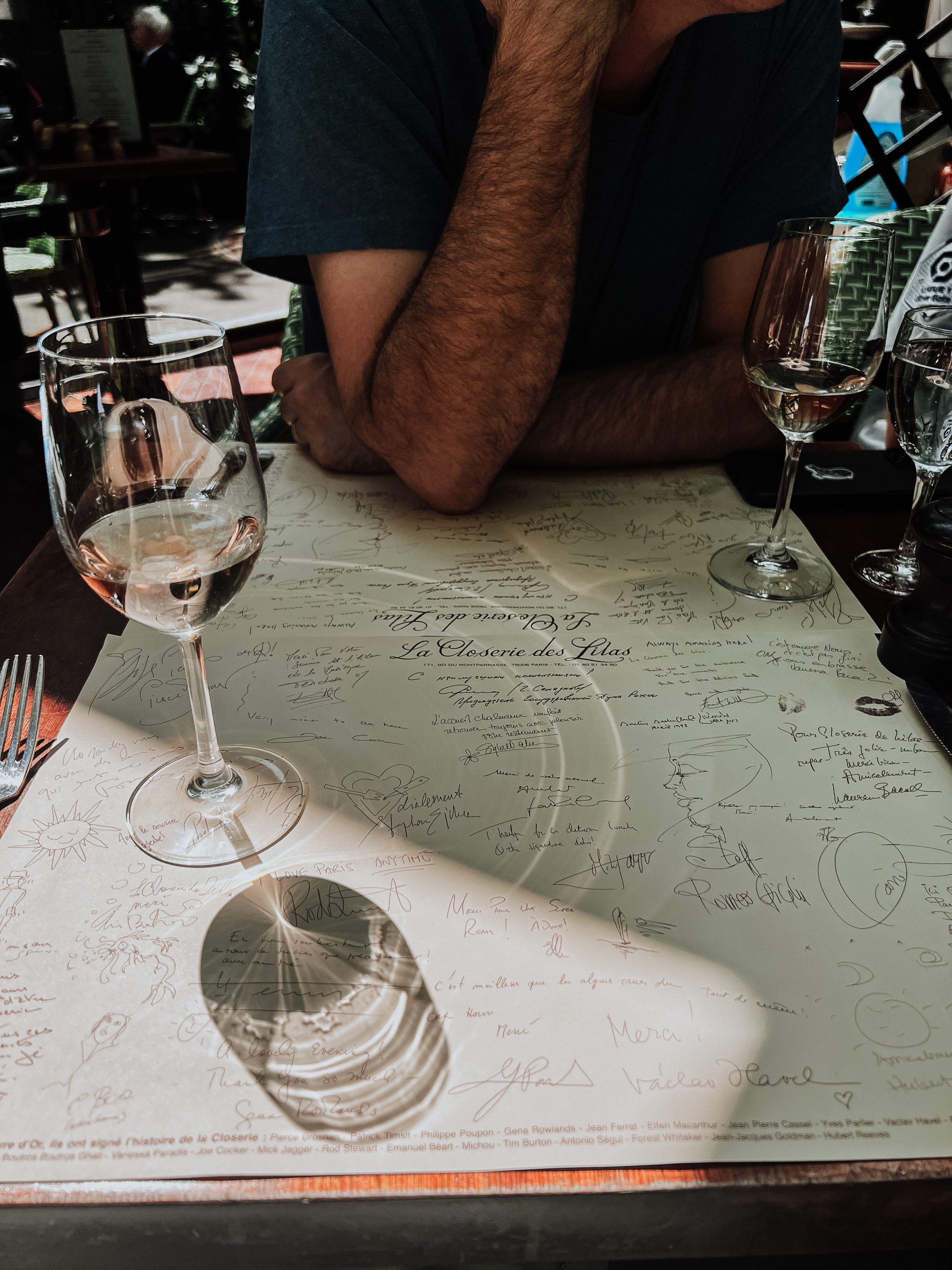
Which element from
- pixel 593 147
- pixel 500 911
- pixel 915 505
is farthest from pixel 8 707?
pixel 593 147

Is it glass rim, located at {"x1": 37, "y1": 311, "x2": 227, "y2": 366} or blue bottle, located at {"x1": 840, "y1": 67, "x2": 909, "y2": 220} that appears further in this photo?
blue bottle, located at {"x1": 840, "y1": 67, "x2": 909, "y2": 220}

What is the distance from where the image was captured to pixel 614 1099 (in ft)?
1.26

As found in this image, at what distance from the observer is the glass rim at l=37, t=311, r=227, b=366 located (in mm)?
438

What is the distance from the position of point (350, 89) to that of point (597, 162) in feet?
1.15

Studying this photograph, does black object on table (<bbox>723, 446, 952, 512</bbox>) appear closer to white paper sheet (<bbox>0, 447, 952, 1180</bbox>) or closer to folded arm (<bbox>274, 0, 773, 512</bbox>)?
folded arm (<bbox>274, 0, 773, 512</bbox>)

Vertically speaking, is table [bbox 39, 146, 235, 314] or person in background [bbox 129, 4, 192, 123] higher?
person in background [bbox 129, 4, 192, 123]

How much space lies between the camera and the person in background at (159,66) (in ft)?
17.4

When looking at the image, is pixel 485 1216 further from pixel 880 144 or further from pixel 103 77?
pixel 103 77

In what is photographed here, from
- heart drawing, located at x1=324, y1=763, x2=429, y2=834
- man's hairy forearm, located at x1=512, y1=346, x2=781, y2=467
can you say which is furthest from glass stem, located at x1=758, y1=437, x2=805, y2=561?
heart drawing, located at x1=324, y1=763, x2=429, y2=834

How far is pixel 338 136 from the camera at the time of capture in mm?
957

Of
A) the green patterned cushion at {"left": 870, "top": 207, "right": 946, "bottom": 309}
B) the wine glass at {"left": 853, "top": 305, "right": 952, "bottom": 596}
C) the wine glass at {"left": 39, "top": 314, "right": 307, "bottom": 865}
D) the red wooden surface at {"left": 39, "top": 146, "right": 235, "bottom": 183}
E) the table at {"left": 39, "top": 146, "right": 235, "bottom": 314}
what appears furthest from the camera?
the table at {"left": 39, "top": 146, "right": 235, "bottom": 314}

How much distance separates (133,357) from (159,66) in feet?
21.7

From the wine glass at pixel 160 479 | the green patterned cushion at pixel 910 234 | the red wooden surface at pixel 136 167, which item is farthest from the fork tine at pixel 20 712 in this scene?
the red wooden surface at pixel 136 167

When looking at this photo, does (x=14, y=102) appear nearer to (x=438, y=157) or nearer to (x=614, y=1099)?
(x=438, y=157)
